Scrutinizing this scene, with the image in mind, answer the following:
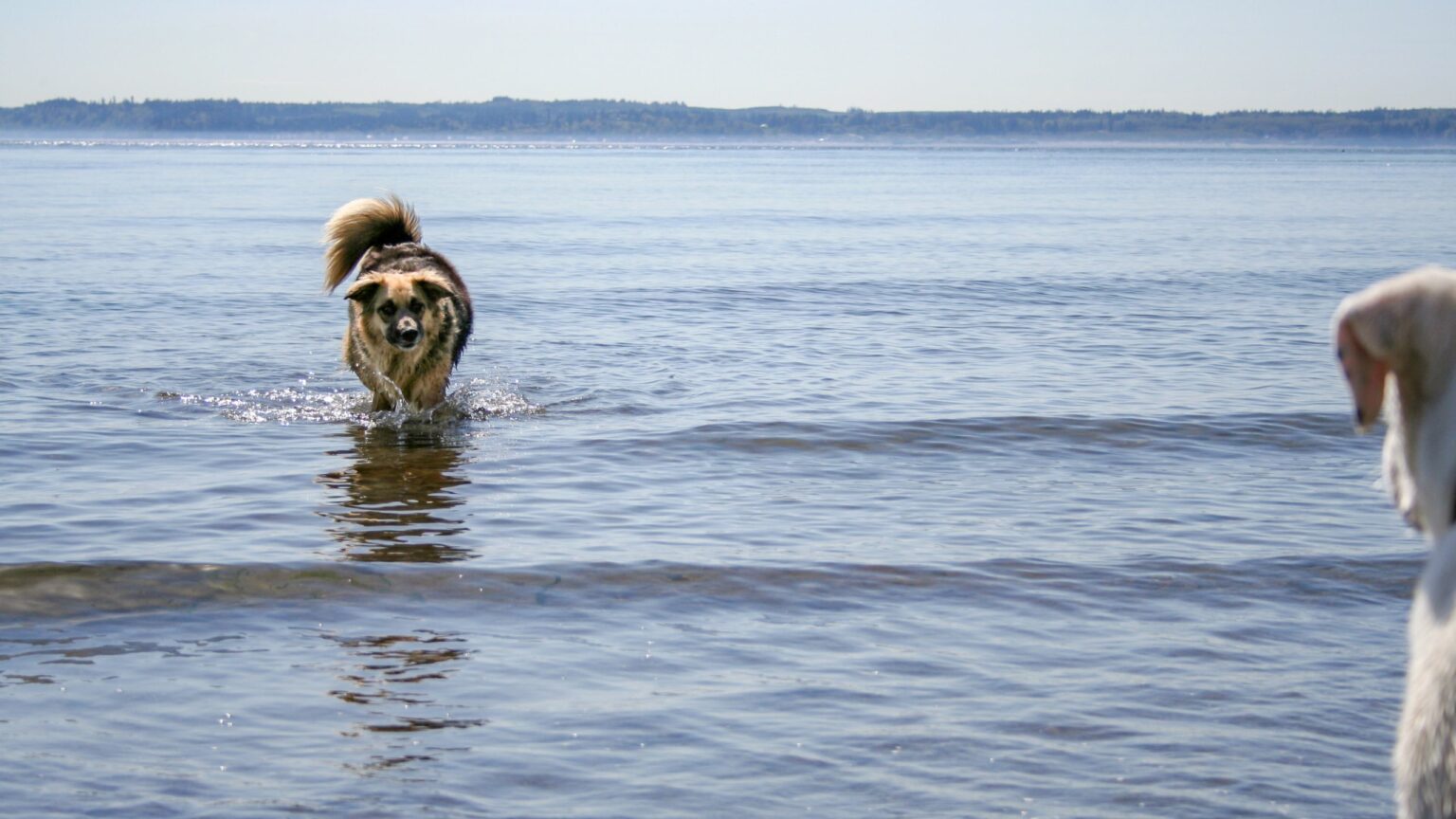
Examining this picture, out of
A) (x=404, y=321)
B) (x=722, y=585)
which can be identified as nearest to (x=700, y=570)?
(x=722, y=585)

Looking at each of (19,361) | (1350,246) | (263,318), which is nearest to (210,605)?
(19,361)

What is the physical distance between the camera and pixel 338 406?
503 inches

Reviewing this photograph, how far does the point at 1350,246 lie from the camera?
32.9 meters

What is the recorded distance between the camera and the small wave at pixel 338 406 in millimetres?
12094

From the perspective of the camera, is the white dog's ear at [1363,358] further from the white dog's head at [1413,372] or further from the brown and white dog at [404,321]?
the brown and white dog at [404,321]

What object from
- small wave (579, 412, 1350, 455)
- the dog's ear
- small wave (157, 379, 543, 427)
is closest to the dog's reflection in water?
small wave (157, 379, 543, 427)

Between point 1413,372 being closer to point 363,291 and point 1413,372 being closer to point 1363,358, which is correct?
point 1363,358

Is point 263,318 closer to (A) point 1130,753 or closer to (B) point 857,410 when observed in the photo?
(B) point 857,410

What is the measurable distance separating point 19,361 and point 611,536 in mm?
8704

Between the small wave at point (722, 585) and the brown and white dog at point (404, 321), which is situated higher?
the brown and white dog at point (404, 321)

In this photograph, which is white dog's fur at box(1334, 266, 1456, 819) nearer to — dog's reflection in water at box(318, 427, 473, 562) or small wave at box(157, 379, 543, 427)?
dog's reflection in water at box(318, 427, 473, 562)

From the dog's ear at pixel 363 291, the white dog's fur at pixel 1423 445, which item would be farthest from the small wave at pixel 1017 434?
the white dog's fur at pixel 1423 445

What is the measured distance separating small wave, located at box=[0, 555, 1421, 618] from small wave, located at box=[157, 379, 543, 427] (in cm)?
454

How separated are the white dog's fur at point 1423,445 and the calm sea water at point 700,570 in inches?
88.6
